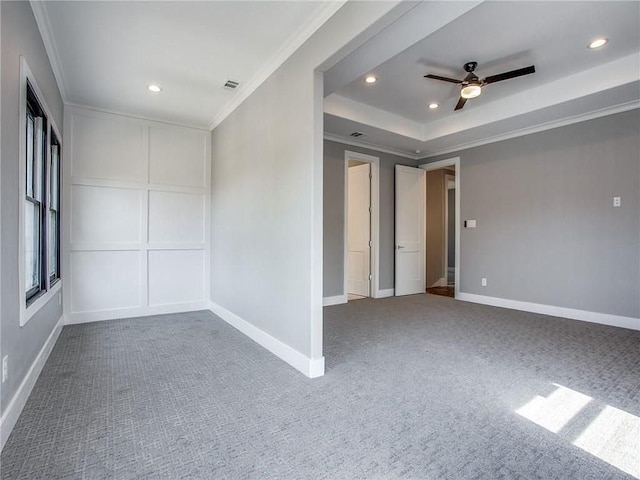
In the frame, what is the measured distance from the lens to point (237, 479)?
144 centimetres

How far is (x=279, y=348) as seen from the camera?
2924mm

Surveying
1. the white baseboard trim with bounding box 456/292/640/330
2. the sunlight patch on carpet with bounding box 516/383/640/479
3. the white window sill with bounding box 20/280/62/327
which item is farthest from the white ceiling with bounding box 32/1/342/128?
the white baseboard trim with bounding box 456/292/640/330

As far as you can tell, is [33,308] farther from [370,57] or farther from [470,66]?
[470,66]

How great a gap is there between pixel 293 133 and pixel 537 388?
264 cm

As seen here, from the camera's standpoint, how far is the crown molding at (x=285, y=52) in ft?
Answer: 7.54

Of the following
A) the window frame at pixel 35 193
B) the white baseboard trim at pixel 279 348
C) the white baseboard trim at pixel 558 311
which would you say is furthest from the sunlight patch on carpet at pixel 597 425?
the window frame at pixel 35 193

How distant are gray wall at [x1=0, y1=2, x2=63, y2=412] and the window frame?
0.08 metres

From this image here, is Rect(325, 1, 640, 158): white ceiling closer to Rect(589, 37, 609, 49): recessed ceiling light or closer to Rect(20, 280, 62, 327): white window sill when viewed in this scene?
Rect(589, 37, 609, 49): recessed ceiling light

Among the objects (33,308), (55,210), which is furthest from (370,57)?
(55,210)

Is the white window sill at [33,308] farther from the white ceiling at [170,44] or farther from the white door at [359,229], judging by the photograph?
the white door at [359,229]

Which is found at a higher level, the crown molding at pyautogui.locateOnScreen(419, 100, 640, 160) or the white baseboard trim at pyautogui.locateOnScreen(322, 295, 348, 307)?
the crown molding at pyautogui.locateOnScreen(419, 100, 640, 160)

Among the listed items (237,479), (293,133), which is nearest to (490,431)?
(237,479)

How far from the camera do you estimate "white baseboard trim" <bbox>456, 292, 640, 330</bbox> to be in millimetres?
3845

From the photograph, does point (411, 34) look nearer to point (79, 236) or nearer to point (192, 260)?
point (192, 260)
